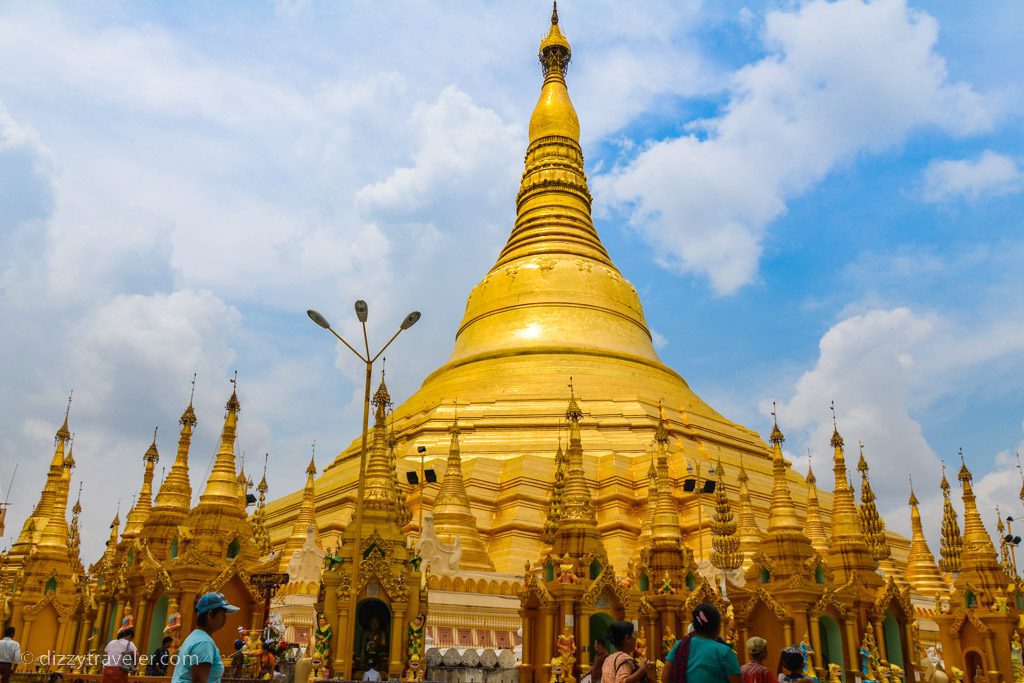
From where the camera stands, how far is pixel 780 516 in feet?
66.7

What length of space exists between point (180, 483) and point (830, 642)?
1528cm

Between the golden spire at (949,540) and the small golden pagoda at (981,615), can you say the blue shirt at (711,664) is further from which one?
the golden spire at (949,540)

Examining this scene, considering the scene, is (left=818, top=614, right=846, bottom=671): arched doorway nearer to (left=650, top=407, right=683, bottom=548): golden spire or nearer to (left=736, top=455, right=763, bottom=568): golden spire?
(left=650, top=407, right=683, bottom=548): golden spire

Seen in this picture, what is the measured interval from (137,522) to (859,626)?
18.2 metres

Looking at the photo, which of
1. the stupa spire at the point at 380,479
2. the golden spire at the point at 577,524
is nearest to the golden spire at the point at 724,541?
the golden spire at the point at 577,524

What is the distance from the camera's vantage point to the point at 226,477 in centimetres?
2011

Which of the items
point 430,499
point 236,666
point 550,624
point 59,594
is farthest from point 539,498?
point 236,666

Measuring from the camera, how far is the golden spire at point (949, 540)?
32.6 m

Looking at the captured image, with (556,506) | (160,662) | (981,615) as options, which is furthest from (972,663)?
(160,662)

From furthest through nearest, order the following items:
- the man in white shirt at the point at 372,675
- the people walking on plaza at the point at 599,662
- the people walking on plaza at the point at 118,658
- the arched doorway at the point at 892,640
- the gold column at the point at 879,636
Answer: the arched doorway at the point at 892,640 → the gold column at the point at 879,636 → the man in white shirt at the point at 372,675 → the people walking on plaza at the point at 118,658 → the people walking on plaza at the point at 599,662

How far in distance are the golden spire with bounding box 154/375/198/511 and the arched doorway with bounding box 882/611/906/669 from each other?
16.4 m

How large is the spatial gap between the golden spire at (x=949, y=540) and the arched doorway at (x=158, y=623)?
27.0 metres

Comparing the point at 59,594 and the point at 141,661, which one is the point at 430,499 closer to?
the point at 59,594

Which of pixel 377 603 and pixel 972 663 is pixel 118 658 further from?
pixel 972 663
